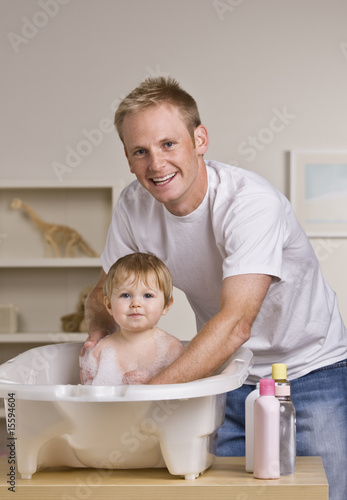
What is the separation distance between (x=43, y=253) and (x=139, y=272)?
2420 millimetres

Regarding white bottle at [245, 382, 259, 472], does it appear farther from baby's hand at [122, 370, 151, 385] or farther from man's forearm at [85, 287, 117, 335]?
man's forearm at [85, 287, 117, 335]

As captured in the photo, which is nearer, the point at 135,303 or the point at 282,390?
the point at 282,390

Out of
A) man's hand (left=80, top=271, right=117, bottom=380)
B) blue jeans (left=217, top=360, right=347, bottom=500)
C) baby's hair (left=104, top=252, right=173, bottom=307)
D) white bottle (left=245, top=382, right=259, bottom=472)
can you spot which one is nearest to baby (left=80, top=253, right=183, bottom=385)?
baby's hair (left=104, top=252, right=173, bottom=307)

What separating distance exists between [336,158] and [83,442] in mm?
2829

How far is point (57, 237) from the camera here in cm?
365

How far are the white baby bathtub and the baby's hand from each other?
0.66 ft

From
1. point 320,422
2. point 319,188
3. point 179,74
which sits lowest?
point 320,422

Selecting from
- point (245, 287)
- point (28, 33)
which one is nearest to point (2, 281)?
point (28, 33)

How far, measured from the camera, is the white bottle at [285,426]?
42.0 inches

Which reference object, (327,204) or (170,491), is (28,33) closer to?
(327,204)

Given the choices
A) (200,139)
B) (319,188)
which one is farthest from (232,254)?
(319,188)

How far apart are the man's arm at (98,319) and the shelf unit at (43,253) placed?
6.68 ft

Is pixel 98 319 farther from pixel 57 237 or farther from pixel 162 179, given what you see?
pixel 57 237

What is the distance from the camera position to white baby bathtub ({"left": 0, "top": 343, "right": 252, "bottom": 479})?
96cm
